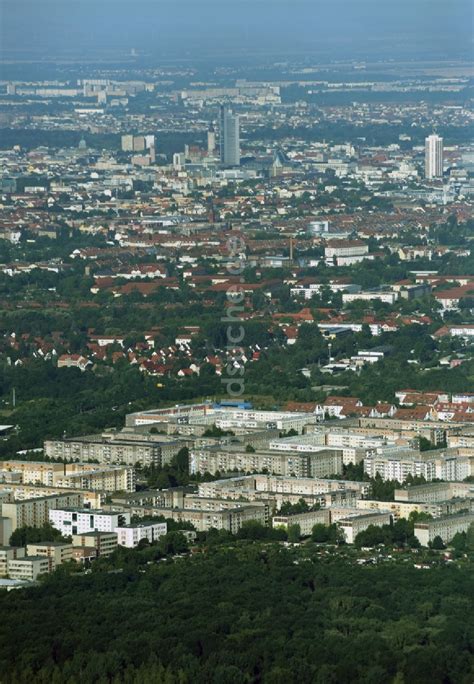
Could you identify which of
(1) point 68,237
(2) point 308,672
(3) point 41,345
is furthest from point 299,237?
(2) point 308,672

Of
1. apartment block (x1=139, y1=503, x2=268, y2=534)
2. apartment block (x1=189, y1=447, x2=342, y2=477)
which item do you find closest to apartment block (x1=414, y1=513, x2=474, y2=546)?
apartment block (x1=139, y1=503, x2=268, y2=534)

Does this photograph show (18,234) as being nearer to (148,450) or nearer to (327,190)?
(327,190)

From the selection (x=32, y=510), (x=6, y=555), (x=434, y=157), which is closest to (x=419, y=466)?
(x=32, y=510)

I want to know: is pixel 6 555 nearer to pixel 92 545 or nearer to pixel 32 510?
pixel 92 545

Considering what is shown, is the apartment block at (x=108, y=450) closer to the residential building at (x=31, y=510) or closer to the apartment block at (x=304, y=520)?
the residential building at (x=31, y=510)

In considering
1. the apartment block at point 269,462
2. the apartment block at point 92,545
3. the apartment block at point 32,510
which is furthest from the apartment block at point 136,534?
the apartment block at point 269,462

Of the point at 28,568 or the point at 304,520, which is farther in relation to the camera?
the point at 304,520
